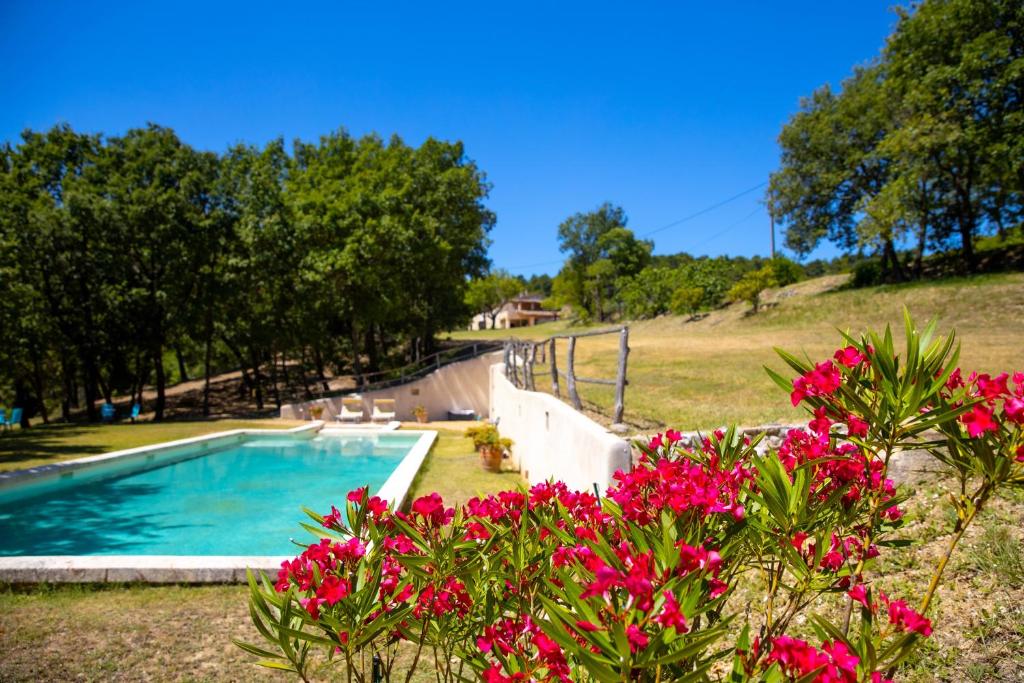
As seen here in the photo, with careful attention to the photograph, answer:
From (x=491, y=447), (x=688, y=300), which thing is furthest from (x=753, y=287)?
(x=491, y=447)

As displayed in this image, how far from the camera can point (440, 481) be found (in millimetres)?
8359

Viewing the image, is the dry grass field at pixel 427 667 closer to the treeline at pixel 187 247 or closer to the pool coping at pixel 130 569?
the pool coping at pixel 130 569

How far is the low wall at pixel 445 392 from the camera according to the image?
1895 centimetres

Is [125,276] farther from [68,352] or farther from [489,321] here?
[489,321]

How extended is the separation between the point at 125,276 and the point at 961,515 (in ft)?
70.2

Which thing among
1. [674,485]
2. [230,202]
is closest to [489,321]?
[230,202]

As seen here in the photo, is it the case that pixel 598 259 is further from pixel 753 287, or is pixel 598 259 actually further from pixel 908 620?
pixel 908 620

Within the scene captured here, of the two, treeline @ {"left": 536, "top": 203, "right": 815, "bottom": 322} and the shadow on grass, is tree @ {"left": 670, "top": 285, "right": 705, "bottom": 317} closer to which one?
treeline @ {"left": 536, "top": 203, "right": 815, "bottom": 322}

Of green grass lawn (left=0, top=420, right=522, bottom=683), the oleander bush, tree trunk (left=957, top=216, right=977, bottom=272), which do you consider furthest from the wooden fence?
tree trunk (left=957, top=216, right=977, bottom=272)

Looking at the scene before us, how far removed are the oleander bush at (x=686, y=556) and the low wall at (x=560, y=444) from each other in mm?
2270

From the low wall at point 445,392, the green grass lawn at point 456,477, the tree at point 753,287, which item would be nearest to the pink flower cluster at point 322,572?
the green grass lawn at point 456,477

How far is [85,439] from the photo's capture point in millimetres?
11961

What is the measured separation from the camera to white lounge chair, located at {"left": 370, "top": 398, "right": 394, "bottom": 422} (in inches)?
691

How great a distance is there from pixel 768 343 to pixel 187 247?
18.9 m
